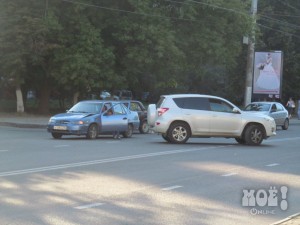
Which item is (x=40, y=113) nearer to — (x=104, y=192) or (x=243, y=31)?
(x=243, y=31)

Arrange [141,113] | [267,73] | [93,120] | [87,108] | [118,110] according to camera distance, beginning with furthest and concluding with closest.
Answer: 1. [267,73]
2. [141,113]
3. [118,110]
4. [87,108]
5. [93,120]

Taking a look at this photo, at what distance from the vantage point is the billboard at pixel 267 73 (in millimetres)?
42781

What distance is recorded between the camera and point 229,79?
54.6m

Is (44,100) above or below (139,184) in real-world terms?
above

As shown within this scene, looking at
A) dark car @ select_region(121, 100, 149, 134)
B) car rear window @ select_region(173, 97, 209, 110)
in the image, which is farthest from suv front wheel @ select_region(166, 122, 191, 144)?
dark car @ select_region(121, 100, 149, 134)

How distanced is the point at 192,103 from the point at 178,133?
3.87 feet

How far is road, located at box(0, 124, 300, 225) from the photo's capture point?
7.50 m

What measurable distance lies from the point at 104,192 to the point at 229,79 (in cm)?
4666

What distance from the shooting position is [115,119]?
21.1m

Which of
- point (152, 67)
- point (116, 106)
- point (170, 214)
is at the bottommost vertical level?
point (170, 214)

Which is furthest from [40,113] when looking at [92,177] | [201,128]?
[92,177]
